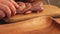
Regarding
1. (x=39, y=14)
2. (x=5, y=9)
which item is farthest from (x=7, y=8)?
(x=39, y=14)

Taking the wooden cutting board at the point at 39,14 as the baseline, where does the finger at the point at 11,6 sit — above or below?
above

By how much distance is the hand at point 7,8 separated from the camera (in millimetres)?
749

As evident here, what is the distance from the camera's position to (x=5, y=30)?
0.70 m

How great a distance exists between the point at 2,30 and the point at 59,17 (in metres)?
0.37

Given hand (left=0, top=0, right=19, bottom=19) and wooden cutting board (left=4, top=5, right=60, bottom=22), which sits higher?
hand (left=0, top=0, right=19, bottom=19)

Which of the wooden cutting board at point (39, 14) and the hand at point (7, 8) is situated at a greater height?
the hand at point (7, 8)

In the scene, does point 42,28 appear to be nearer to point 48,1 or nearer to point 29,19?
point 29,19

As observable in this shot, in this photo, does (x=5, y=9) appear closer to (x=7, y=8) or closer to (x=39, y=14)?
(x=7, y=8)

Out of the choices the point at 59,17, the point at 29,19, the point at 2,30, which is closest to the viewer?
the point at 2,30

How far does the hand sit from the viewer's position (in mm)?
749

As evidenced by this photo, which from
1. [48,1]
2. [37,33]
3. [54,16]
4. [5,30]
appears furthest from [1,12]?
[48,1]

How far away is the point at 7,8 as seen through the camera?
2.47ft

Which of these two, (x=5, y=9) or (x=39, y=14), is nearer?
(x=5, y=9)

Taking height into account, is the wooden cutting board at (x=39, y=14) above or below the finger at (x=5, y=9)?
below
